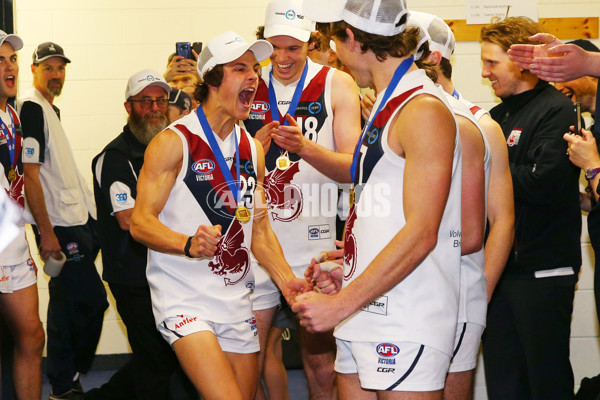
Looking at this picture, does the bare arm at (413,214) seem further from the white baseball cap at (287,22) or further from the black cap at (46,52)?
the black cap at (46,52)

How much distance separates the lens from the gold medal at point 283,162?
3.84m

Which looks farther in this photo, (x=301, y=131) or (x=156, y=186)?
(x=301, y=131)

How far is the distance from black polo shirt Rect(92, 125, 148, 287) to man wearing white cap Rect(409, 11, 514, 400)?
2.01 meters

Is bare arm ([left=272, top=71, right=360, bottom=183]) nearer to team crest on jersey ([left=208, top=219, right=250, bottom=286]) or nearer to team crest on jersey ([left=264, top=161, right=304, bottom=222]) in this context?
team crest on jersey ([left=264, top=161, right=304, bottom=222])

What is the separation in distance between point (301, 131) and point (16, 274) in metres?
1.58

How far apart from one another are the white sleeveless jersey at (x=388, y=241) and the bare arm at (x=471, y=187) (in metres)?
0.20

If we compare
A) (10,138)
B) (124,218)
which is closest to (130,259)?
(124,218)

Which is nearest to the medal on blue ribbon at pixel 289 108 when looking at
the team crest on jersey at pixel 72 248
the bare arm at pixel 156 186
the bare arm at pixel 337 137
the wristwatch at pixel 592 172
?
the bare arm at pixel 337 137

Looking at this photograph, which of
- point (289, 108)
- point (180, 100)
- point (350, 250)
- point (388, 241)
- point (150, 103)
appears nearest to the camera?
point (388, 241)

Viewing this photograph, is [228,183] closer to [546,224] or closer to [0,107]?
[0,107]

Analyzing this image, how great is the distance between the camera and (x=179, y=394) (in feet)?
15.6

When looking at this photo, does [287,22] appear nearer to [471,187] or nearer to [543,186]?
[543,186]

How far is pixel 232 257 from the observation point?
3246 millimetres

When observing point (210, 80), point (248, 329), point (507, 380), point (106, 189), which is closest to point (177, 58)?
point (106, 189)
